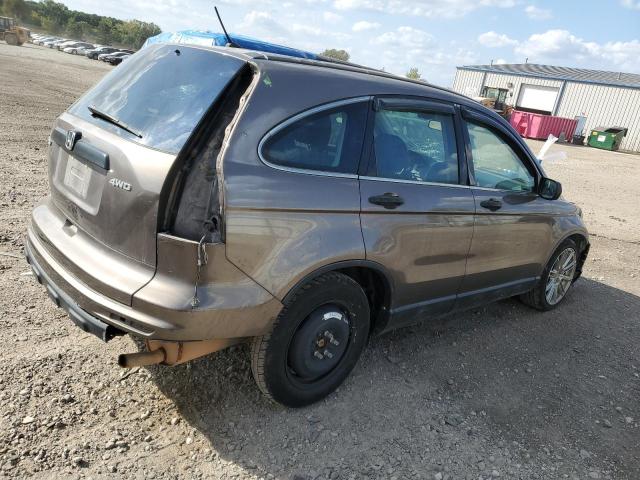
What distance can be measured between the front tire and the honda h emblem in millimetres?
1454

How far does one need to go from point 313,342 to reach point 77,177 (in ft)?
5.20

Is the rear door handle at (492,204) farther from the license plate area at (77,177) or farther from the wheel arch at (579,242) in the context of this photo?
the license plate area at (77,177)

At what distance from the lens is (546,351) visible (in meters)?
4.17

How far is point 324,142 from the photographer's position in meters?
2.70

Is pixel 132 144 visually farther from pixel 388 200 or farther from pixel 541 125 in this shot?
pixel 541 125

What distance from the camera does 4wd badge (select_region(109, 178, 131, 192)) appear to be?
7.79 feet

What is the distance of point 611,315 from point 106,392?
15.5ft

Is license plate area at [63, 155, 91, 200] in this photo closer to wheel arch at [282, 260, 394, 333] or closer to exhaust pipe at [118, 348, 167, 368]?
exhaust pipe at [118, 348, 167, 368]

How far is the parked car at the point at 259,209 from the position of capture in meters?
2.30

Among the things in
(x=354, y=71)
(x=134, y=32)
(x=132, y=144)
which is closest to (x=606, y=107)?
(x=354, y=71)

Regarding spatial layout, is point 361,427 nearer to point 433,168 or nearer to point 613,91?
point 433,168

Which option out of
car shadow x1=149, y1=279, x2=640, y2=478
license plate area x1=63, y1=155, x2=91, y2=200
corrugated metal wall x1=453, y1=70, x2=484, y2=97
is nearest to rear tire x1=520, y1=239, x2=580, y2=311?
car shadow x1=149, y1=279, x2=640, y2=478

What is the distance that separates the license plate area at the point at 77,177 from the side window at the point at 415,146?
1.59 metres

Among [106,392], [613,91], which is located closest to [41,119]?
[106,392]
